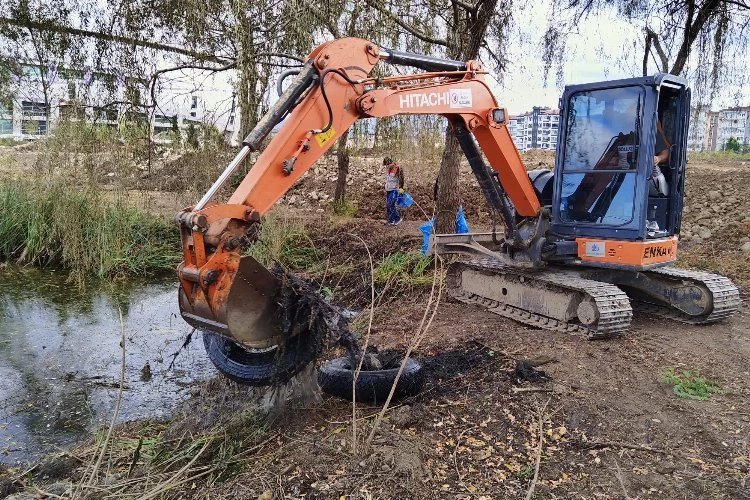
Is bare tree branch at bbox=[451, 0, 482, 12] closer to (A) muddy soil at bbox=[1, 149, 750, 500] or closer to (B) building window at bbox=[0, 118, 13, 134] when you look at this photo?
(A) muddy soil at bbox=[1, 149, 750, 500]

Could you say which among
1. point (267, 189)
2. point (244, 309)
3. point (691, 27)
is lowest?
point (244, 309)

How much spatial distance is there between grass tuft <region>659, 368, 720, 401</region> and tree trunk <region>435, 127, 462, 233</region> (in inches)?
160

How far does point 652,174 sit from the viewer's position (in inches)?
233

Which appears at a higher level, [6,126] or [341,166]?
[6,126]

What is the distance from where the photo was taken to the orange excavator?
3.92m

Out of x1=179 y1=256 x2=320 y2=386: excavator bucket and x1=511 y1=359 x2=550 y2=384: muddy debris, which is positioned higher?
x1=179 y1=256 x2=320 y2=386: excavator bucket

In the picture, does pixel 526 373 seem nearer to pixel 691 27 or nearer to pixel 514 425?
pixel 514 425

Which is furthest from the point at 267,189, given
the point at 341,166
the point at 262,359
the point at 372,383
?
the point at 341,166

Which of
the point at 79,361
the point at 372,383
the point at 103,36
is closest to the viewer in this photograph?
the point at 372,383

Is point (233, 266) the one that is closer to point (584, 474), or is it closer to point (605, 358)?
point (584, 474)

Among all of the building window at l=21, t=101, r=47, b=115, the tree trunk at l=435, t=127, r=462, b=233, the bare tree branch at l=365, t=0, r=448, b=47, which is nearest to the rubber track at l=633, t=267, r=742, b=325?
the tree trunk at l=435, t=127, r=462, b=233

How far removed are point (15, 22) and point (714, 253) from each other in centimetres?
1035

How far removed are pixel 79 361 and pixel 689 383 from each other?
544 centimetres

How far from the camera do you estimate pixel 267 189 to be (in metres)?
4.12
